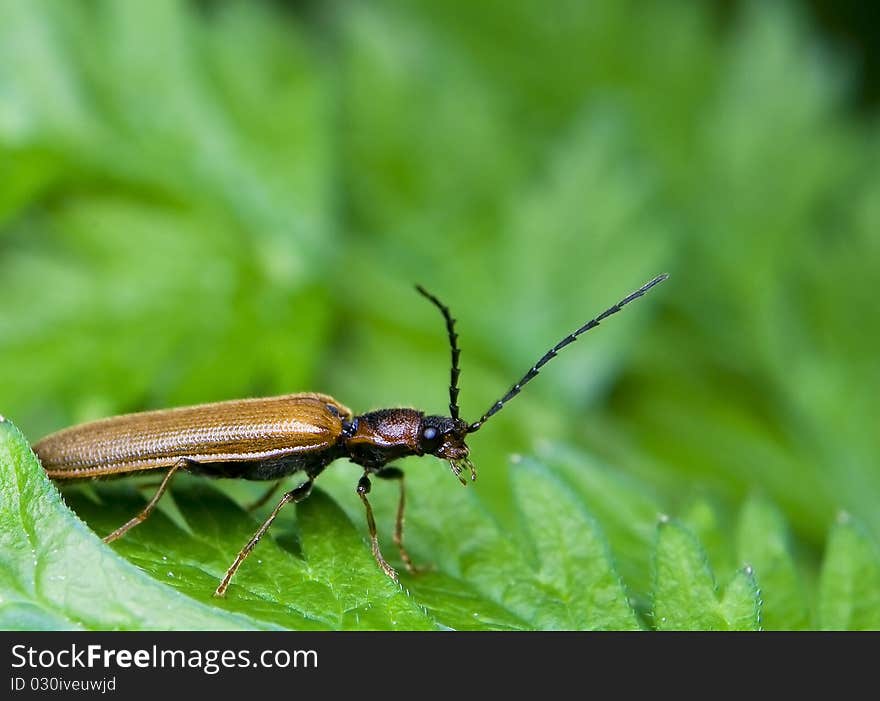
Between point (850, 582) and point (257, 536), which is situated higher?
point (257, 536)

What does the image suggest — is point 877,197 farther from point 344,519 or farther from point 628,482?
point 344,519

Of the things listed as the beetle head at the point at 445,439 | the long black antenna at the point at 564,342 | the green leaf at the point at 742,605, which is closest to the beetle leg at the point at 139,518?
the beetle head at the point at 445,439

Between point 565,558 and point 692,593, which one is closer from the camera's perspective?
point 692,593

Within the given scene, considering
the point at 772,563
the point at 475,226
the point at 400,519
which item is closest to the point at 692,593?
the point at 772,563

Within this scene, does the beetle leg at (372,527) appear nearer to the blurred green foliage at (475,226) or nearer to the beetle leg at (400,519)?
the beetle leg at (400,519)

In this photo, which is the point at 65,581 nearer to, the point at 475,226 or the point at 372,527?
the point at 372,527

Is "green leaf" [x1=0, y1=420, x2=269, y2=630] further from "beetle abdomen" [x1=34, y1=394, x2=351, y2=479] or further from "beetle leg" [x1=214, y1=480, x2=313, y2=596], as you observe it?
"beetle abdomen" [x1=34, y1=394, x2=351, y2=479]
